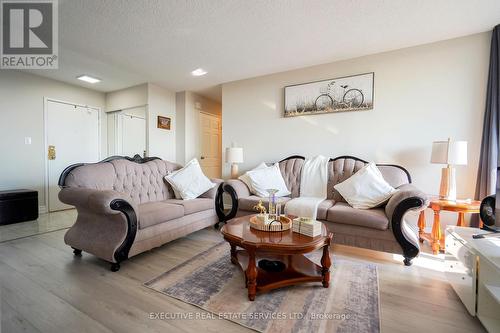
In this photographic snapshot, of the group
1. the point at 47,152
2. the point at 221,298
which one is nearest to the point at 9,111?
the point at 47,152

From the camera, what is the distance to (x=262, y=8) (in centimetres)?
208

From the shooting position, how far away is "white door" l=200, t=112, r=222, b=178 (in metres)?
5.07

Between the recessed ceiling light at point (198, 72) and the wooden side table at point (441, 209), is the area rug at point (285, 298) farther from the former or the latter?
the recessed ceiling light at point (198, 72)

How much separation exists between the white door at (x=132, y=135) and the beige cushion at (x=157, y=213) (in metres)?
2.65

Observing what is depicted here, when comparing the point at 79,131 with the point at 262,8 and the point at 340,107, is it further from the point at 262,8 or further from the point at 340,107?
the point at 340,107

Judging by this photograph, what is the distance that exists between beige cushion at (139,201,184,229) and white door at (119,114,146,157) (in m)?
2.65

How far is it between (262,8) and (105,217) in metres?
2.40

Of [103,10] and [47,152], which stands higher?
[103,10]

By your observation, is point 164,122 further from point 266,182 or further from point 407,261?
point 407,261

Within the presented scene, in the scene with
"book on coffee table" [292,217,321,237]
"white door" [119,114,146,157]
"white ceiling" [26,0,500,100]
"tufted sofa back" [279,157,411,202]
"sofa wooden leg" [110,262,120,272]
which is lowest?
"sofa wooden leg" [110,262,120,272]

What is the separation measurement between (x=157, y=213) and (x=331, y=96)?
2791mm

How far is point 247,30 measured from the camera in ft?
7.99

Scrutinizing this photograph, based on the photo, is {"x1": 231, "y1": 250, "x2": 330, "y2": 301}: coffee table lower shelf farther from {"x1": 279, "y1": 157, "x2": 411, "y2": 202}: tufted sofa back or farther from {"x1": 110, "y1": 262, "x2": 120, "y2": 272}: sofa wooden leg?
{"x1": 279, "y1": 157, "x2": 411, "y2": 202}: tufted sofa back

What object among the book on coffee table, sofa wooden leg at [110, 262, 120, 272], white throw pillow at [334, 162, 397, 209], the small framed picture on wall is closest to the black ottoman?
the small framed picture on wall
